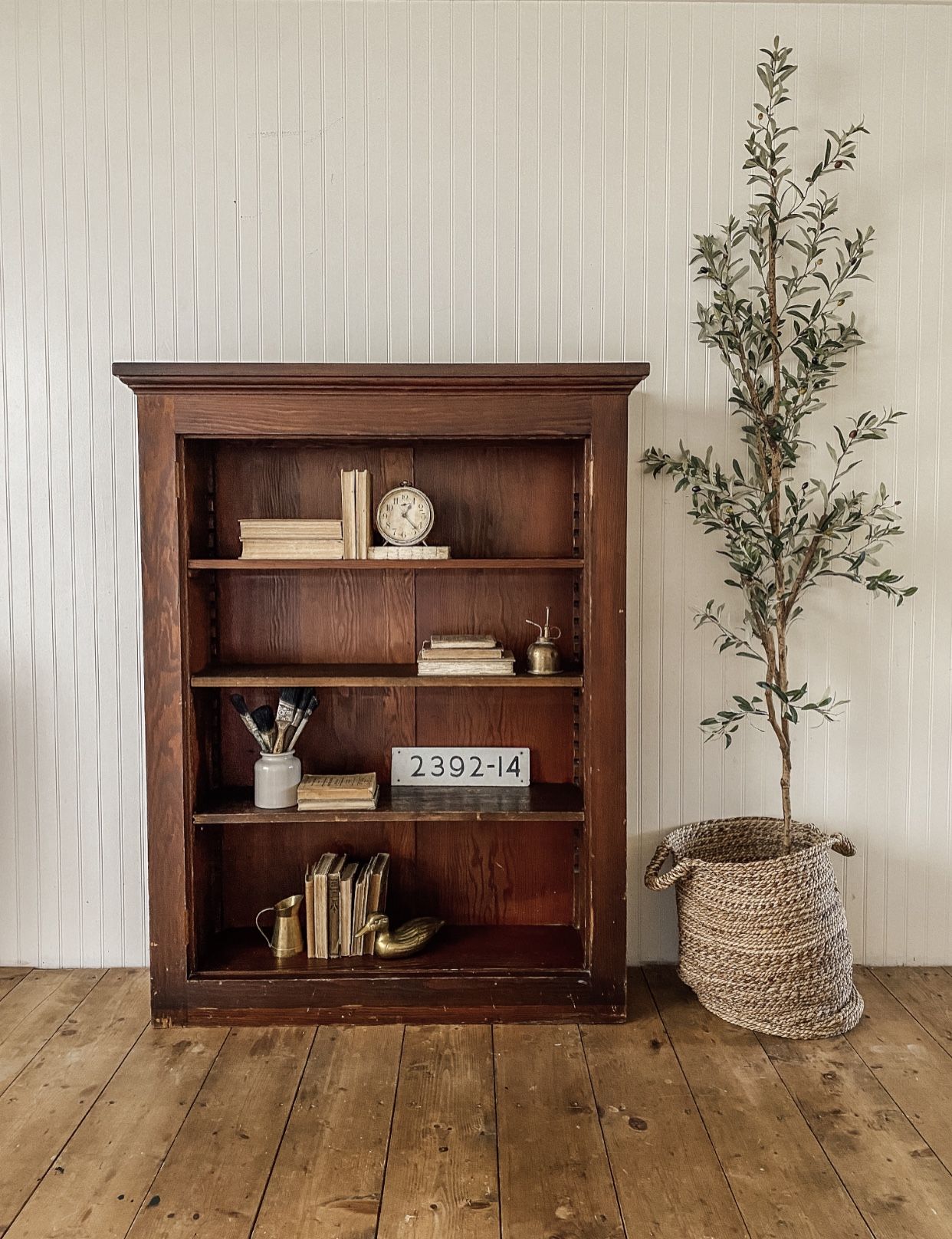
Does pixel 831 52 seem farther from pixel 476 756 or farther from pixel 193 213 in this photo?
pixel 476 756

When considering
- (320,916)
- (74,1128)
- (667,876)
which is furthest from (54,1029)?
(667,876)

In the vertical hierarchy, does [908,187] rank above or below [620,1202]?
above

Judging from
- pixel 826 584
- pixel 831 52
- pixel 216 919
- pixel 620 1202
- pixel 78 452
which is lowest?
pixel 620 1202

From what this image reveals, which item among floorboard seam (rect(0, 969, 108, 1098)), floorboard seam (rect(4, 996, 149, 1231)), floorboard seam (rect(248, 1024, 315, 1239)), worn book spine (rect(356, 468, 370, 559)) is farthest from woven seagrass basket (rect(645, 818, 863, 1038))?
floorboard seam (rect(0, 969, 108, 1098))

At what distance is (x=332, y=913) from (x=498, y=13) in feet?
8.71

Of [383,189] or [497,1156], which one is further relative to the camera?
[383,189]

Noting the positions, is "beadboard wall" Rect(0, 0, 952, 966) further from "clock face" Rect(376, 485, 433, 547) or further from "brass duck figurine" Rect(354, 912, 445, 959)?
"brass duck figurine" Rect(354, 912, 445, 959)

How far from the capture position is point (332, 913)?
262cm

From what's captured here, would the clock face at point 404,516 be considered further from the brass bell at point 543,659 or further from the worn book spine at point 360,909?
the worn book spine at point 360,909

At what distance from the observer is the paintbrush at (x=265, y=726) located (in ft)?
8.55

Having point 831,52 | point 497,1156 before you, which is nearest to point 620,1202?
point 497,1156

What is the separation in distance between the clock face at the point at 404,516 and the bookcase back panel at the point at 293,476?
0.60ft

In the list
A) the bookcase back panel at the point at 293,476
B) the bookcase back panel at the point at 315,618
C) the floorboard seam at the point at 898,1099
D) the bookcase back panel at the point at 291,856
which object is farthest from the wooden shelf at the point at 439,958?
the bookcase back panel at the point at 293,476

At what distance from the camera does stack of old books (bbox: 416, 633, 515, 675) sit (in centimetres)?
255
